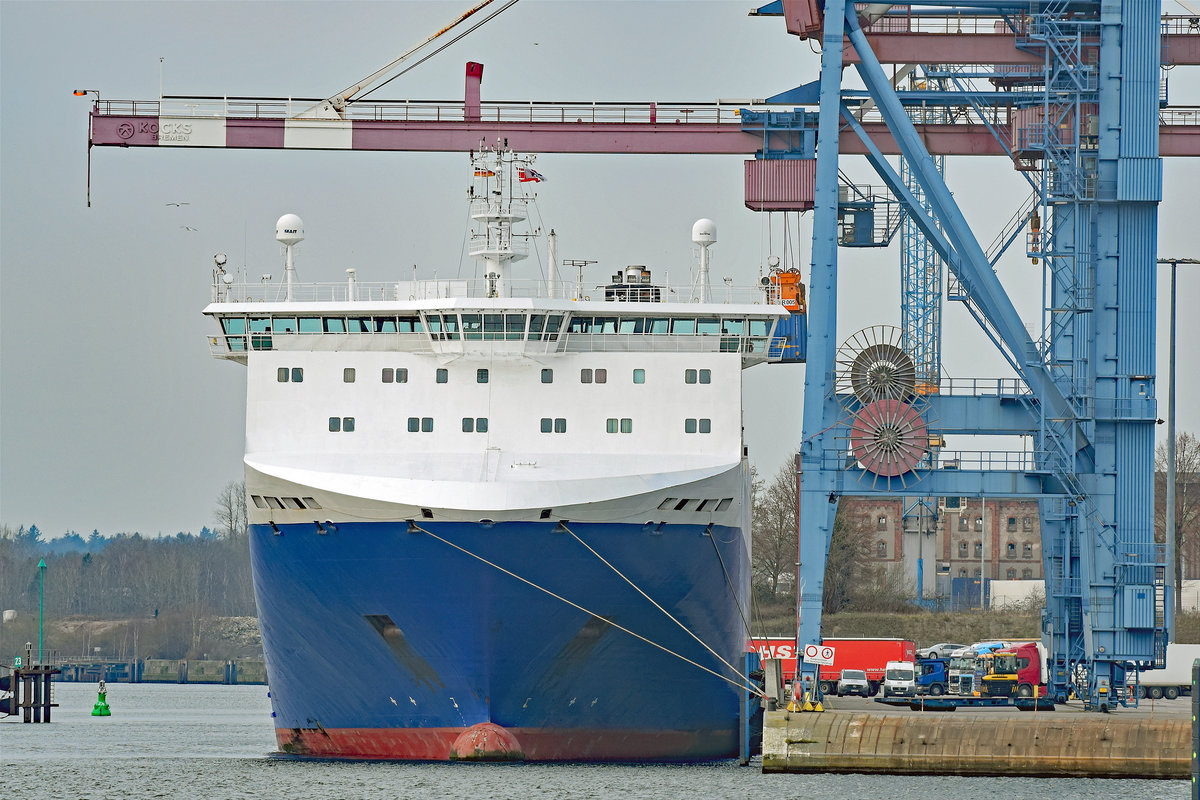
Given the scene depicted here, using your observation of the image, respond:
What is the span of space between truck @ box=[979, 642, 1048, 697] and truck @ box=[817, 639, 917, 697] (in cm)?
486

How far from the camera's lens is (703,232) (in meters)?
37.1

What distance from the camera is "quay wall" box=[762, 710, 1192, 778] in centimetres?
3139

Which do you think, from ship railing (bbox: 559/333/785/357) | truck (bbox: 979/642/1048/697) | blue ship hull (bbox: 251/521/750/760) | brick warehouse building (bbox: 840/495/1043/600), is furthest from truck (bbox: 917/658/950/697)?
brick warehouse building (bbox: 840/495/1043/600)

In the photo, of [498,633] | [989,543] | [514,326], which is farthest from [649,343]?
[989,543]

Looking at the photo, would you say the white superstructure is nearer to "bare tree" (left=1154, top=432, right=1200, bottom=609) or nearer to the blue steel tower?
the blue steel tower

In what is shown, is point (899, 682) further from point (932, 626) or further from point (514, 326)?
point (932, 626)

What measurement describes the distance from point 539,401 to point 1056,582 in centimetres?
1374

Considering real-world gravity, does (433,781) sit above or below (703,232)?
below

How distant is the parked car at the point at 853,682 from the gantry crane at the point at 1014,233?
789 inches

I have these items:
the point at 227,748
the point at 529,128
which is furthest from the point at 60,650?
the point at 529,128

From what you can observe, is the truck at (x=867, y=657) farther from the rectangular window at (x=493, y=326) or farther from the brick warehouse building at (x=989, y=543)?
the brick warehouse building at (x=989, y=543)

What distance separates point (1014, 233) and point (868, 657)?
23974mm

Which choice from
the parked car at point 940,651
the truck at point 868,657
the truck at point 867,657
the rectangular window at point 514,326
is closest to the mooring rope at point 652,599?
the rectangular window at point 514,326

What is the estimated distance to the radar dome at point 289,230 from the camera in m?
36.8
